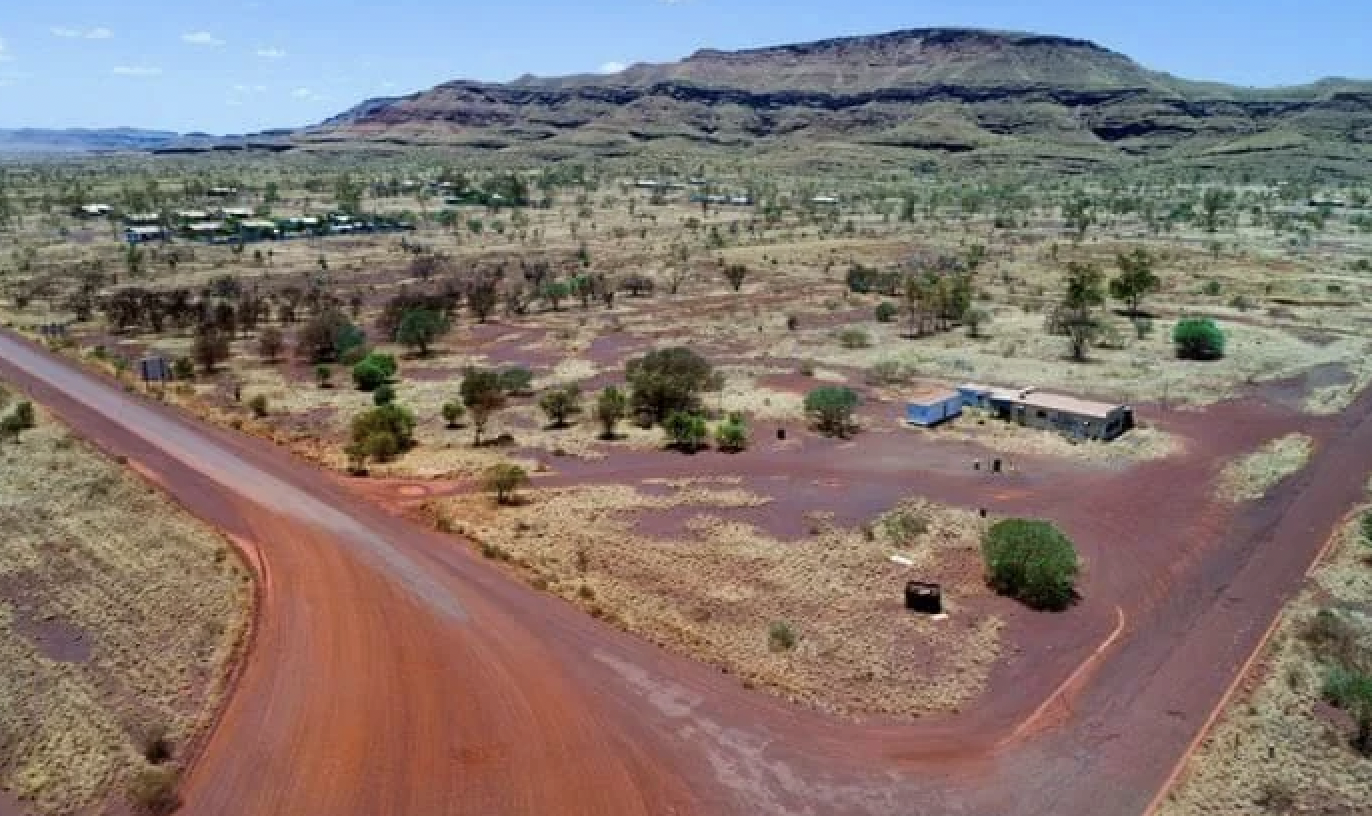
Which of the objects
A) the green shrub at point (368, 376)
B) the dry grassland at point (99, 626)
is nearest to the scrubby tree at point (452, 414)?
the green shrub at point (368, 376)

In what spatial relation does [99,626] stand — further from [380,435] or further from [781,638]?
[781,638]

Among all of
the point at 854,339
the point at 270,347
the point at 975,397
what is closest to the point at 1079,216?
the point at 854,339

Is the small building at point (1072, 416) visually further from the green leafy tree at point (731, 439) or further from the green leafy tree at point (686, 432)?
the green leafy tree at point (686, 432)

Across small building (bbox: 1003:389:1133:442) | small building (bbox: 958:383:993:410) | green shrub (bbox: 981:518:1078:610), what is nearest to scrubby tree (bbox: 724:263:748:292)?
small building (bbox: 958:383:993:410)

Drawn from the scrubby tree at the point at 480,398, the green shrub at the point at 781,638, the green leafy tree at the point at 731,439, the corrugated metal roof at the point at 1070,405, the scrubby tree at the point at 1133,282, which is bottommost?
the green shrub at the point at 781,638

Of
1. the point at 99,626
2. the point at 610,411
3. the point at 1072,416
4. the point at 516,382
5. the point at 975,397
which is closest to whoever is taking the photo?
the point at 99,626

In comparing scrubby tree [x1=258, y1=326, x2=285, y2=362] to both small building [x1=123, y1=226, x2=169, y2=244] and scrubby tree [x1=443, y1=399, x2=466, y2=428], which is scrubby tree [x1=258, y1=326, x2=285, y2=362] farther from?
small building [x1=123, y1=226, x2=169, y2=244]
